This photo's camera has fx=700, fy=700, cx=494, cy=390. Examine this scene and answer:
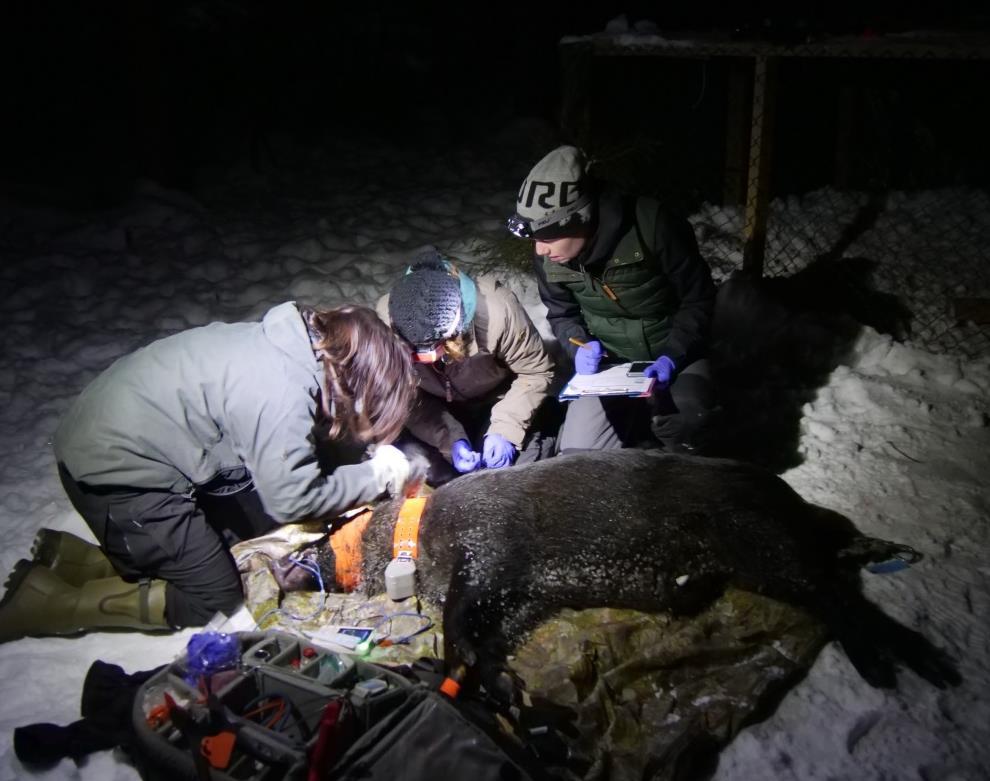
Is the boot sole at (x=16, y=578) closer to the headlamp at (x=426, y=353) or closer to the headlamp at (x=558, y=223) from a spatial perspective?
the headlamp at (x=426, y=353)

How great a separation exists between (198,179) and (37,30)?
281 cm

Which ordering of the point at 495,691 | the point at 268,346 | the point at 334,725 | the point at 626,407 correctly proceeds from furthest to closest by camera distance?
the point at 626,407 < the point at 268,346 < the point at 495,691 < the point at 334,725

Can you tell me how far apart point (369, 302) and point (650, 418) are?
2.82 m

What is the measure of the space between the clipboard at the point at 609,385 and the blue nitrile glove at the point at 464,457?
0.62 m

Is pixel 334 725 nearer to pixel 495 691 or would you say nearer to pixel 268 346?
pixel 495 691

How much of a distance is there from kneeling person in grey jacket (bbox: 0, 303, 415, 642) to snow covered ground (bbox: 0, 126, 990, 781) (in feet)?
0.70

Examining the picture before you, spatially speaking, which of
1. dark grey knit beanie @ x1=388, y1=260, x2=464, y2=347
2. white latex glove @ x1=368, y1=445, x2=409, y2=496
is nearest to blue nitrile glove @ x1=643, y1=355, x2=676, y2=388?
dark grey knit beanie @ x1=388, y1=260, x2=464, y2=347

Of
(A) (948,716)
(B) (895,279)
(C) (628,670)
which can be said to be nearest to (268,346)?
(C) (628,670)

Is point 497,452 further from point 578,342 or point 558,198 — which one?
point 558,198

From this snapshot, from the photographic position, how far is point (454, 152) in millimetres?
9578

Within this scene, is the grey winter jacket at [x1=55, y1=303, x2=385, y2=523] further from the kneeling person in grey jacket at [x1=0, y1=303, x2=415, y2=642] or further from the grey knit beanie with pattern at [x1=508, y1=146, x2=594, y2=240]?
the grey knit beanie with pattern at [x1=508, y1=146, x2=594, y2=240]

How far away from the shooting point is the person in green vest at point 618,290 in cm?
378

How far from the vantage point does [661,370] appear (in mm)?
3990

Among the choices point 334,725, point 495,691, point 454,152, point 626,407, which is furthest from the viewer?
point 454,152
